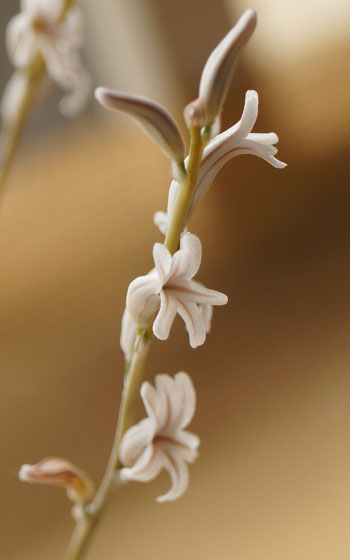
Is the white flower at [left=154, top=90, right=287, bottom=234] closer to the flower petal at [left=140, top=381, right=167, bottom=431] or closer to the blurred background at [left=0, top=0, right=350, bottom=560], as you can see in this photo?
the flower petal at [left=140, top=381, right=167, bottom=431]

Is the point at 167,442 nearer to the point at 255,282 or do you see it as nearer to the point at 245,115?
the point at 245,115

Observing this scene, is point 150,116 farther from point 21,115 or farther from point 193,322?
point 21,115

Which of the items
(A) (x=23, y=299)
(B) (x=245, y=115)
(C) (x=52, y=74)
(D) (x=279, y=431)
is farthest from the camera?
(A) (x=23, y=299)

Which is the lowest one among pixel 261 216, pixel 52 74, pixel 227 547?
pixel 227 547

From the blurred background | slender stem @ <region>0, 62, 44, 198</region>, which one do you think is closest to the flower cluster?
slender stem @ <region>0, 62, 44, 198</region>

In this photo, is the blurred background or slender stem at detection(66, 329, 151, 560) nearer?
slender stem at detection(66, 329, 151, 560)

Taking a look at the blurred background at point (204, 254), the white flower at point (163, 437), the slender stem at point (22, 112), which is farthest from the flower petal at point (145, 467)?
the blurred background at point (204, 254)

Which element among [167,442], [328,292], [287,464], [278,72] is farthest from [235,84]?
[167,442]
